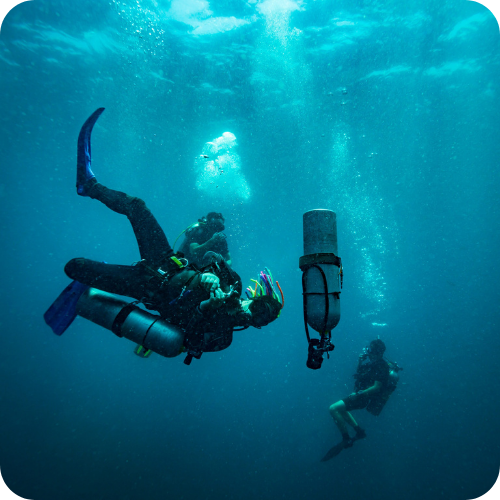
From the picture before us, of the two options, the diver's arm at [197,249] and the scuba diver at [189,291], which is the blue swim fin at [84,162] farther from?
the diver's arm at [197,249]

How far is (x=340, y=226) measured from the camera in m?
39.9

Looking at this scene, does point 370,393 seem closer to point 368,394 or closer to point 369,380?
point 368,394

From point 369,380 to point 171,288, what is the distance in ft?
34.1

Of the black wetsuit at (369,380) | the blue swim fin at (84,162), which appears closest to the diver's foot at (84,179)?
the blue swim fin at (84,162)

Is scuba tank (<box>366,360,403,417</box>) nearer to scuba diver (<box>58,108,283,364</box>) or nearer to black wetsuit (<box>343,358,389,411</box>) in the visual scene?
black wetsuit (<box>343,358,389,411</box>)

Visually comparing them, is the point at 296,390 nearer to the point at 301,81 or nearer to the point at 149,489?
the point at 149,489

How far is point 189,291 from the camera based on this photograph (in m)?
3.29

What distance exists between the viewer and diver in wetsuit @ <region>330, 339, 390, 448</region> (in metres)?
9.96

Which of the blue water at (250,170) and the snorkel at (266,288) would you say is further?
the blue water at (250,170)

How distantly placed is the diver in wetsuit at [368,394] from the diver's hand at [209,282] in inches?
373

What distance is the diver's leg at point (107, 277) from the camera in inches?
140

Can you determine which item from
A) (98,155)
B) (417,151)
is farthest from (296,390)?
(98,155)

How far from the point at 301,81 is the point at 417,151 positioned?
53.4 feet

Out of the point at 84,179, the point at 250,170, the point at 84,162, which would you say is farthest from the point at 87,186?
the point at 250,170
